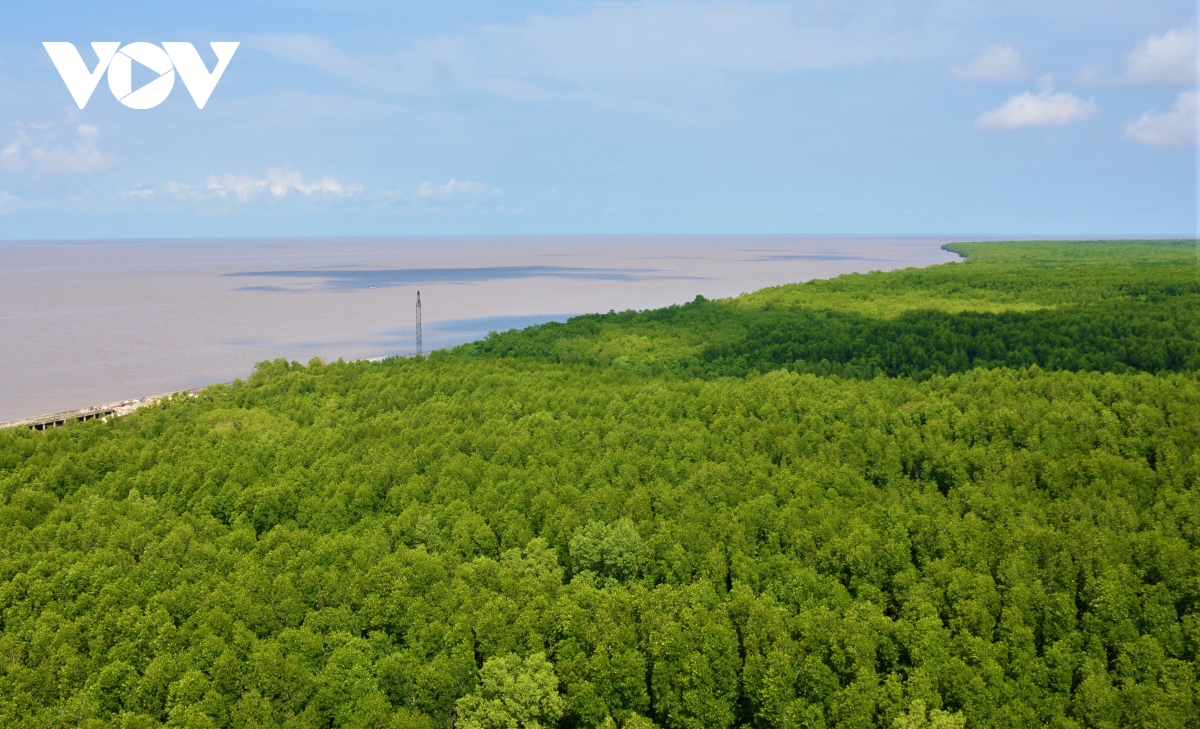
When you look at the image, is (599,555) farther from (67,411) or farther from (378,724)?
(67,411)

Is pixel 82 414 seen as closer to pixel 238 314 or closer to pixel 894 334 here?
pixel 238 314

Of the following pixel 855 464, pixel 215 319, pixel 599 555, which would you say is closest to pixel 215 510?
pixel 599 555

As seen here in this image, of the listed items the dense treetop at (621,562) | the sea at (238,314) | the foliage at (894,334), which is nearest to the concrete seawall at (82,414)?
the sea at (238,314)

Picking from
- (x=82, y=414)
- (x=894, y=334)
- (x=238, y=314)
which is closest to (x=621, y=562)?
(x=82, y=414)

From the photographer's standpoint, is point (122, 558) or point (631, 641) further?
point (122, 558)

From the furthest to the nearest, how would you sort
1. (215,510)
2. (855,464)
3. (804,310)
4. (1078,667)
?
(804,310), (855,464), (215,510), (1078,667)

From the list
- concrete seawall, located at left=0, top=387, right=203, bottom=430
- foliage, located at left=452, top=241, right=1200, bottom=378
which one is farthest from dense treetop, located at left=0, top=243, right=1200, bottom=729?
foliage, located at left=452, top=241, right=1200, bottom=378

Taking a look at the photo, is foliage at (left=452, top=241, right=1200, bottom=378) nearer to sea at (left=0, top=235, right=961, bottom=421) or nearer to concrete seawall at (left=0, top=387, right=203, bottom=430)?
sea at (left=0, top=235, right=961, bottom=421)

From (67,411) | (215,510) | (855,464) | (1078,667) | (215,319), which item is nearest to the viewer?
(1078,667)

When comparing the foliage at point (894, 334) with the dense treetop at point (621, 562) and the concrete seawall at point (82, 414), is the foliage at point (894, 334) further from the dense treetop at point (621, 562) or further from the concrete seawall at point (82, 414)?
the concrete seawall at point (82, 414)

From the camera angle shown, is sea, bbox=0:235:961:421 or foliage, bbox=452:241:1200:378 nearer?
foliage, bbox=452:241:1200:378
